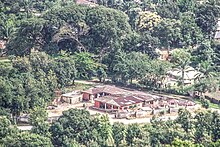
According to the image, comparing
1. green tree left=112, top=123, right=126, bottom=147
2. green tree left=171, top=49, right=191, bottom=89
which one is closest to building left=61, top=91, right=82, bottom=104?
green tree left=171, top=49, right=191, bottom=89

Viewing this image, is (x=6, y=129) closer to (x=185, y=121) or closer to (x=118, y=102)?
(x=185, y=121)

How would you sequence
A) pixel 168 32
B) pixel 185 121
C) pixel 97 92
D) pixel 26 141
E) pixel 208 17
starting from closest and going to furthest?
pixel 26 141
pixel 185 121
pixel 97 92
pixel 168 32
pixel 208 17

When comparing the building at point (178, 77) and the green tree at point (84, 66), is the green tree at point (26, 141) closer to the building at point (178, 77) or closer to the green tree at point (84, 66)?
the green tree at point (84, 66)

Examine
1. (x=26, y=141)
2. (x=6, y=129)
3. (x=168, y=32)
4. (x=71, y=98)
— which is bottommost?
(x=26, y=141)

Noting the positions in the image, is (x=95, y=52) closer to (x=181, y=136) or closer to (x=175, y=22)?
(x=175, y=22)

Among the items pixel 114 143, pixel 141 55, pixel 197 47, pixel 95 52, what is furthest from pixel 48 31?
pixel 114 143

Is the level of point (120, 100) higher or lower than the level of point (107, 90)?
lower

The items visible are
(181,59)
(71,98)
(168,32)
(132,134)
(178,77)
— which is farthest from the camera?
(168,32)

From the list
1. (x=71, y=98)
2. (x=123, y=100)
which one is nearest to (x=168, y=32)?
(x=123, y=100)
